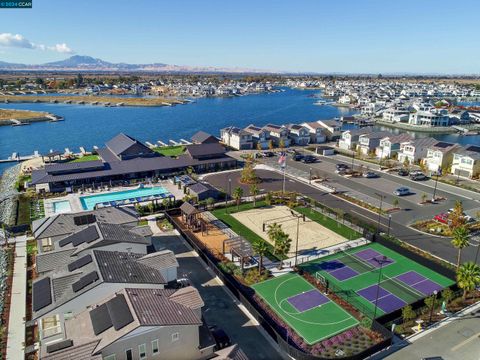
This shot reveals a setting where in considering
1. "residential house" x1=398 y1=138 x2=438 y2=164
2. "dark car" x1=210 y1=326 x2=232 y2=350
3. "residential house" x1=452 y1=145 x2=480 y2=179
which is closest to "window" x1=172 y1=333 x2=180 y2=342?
"dark car" x1=210 y1=326 x2=232 y2=350

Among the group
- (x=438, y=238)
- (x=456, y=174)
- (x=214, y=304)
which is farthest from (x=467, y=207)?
(x=214, y=304)

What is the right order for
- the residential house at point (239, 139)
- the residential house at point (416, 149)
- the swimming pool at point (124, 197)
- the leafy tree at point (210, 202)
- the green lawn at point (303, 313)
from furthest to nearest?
the residential house at point (239, 139) → the residential house at point (416, 149) → the swimming pool at point (124, 197) → the leafy tree at point (210, 202) → the green lawn at point (303, 313)

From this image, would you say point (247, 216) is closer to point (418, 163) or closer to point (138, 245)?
point (138, 245)

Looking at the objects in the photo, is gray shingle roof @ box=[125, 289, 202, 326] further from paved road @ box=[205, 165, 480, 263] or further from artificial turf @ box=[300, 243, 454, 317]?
paved road @ box=[205, 165, 480, 263]

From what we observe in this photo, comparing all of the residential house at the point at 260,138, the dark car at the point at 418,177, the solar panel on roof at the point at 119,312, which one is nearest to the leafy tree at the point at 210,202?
the solar panel on roof at the point at 119,312

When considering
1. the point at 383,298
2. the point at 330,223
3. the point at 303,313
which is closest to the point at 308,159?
the point at 330,223

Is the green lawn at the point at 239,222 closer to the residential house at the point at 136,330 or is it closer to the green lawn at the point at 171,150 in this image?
the residential house at the point at 136,330
